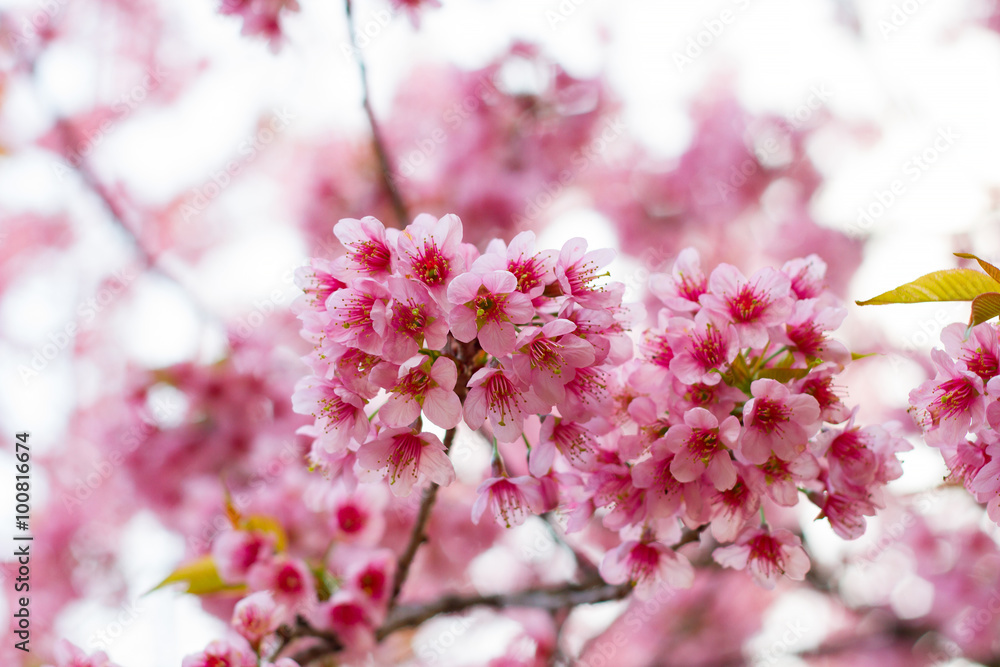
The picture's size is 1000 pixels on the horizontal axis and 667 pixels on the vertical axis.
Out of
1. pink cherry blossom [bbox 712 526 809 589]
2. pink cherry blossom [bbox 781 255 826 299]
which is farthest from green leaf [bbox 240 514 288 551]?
pink cherry blossom [bbox 781 255 826 299]

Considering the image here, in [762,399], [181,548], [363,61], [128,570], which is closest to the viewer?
[762,399]

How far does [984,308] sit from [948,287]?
0.06 m

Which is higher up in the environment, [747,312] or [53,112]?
[53,112]

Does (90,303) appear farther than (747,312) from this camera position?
Yes

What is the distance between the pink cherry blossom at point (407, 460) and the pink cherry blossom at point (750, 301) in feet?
1.71

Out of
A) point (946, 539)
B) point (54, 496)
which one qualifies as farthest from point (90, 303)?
point (946, 539)

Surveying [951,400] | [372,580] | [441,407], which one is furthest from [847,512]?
[372,580]

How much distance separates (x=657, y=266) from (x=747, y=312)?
3.01m

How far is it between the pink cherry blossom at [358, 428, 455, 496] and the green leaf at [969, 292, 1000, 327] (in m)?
0.86

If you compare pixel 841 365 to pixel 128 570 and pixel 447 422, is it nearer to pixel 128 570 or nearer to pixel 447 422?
pixel 447 422

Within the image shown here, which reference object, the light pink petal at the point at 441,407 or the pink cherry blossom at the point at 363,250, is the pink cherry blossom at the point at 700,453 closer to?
the light pink petal at the point at 441,407

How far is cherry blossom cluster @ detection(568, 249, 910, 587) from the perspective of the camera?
1078 millimetres

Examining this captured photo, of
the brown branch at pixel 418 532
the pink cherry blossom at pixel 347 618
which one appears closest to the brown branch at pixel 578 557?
the brown branch at pixel 418 532

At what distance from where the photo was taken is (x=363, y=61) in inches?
63.2
